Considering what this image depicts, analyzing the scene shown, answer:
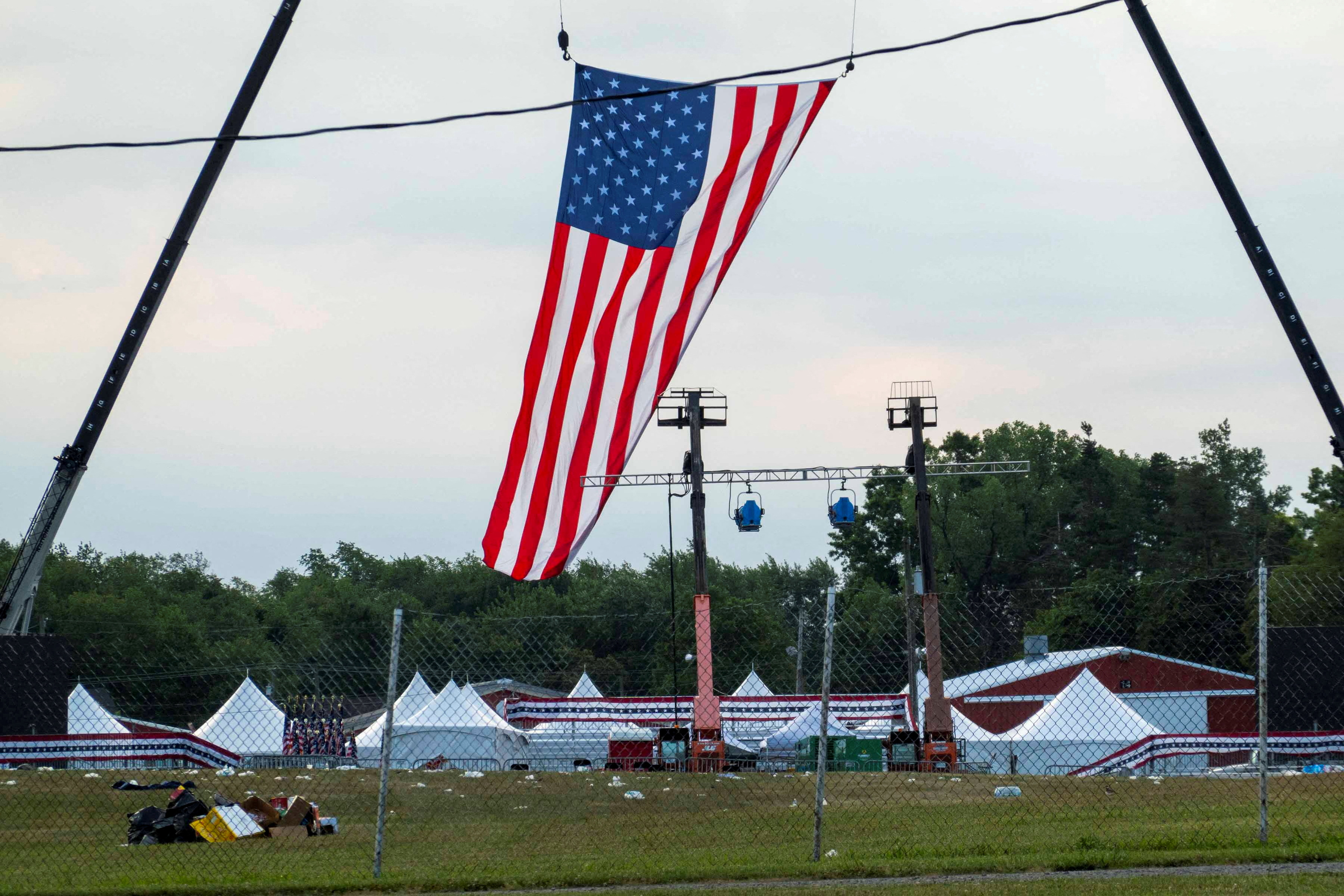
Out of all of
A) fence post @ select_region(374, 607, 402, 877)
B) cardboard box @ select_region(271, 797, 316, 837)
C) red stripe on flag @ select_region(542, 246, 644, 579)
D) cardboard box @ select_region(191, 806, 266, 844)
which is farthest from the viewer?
red stripe on flag @ select_region(542, 246, 644, 579)

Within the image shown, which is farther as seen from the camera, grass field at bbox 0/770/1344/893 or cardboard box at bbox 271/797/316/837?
cardboard box at bbox 271/797/316/837

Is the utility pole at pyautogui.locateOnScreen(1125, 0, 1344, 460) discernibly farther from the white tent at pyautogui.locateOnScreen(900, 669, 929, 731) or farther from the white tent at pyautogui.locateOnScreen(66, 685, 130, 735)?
the white tent at pyautogui.locateOnScreen(66, 685, 130, 735)

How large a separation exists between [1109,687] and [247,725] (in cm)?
2821

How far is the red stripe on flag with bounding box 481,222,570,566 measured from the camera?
14625mm

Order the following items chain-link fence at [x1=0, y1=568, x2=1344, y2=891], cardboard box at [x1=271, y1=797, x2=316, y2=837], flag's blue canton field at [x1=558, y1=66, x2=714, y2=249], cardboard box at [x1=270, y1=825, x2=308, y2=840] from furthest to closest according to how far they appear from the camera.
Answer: flag's blue canton field at [x1=558, y1=66, x2=714, y2=249] < cardboard box at [x1=271, y1=797, x2=316, y2=837] < cardboard box at [x1=270, y1=825, x2=308, y2=840] < chain-link fence at [x1=0, y1=568, x2=1344, y2=891]

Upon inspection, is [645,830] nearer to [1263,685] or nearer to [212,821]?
[212,821]

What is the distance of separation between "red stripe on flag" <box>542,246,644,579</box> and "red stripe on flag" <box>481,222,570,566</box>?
0.50 metres

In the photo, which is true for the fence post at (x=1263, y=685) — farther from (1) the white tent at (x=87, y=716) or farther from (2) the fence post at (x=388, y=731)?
(1) the white tent at (x=87, y=716)

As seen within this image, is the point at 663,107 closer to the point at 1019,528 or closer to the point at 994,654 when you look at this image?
the point at 994,654

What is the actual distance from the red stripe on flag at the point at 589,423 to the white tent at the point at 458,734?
60.4 ft

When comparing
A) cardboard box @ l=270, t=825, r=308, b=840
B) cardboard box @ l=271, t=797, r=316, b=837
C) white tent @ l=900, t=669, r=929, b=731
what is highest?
white tent @ l=900, t=669, r=929, b=731

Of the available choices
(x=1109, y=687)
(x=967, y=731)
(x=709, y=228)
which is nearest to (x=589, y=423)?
(x=709, y=228)

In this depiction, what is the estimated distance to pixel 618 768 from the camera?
2948 cm

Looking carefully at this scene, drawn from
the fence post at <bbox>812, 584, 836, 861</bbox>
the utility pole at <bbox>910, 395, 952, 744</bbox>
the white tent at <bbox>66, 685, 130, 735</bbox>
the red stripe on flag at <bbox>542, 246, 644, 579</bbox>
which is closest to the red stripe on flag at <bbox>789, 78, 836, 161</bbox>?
the red stripe on flag at <bbox>542, 246, 644, 579</bbox>
